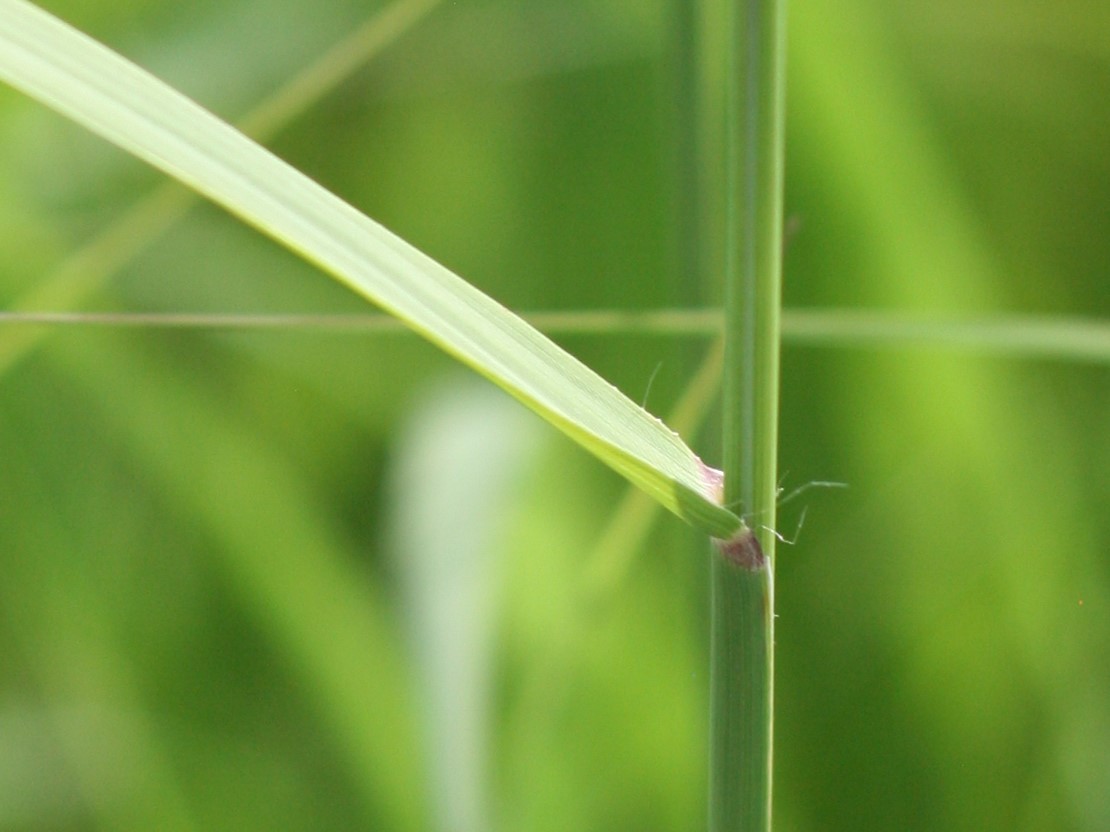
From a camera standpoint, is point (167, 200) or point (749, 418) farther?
point (167, 200)

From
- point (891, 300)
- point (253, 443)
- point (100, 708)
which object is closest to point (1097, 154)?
point (891, 300)

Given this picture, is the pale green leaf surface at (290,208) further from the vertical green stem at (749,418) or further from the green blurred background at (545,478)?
the green blurred background at (545,478)

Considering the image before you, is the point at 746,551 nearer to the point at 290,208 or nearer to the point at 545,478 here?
the point at 290,208

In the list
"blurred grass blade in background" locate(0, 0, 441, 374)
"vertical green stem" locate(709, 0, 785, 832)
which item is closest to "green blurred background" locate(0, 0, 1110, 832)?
"blurred grass blade in background" locate(0, 0, 441, 374)

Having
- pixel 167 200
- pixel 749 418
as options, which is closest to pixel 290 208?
pixel 749 418

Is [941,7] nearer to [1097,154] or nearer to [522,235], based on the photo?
[1097,154]

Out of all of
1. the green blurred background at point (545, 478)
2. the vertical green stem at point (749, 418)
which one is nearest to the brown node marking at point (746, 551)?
the vertical green stem at point (749, 418)

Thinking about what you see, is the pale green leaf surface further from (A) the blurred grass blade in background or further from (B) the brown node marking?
(A) the blurred grass blade in background
